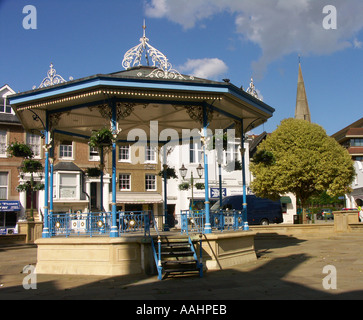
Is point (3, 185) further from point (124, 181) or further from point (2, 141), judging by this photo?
point (124, 181)

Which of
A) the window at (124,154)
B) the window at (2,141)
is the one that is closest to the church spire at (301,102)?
the window at (124,154)

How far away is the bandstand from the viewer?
39.3 ft

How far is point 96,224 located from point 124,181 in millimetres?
27578

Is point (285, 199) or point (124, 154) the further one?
point (285, 199)

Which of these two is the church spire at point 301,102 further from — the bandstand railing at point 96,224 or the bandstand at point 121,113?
the bandstand railing at point 96,224

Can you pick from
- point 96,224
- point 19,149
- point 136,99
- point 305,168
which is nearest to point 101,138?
point 136,99

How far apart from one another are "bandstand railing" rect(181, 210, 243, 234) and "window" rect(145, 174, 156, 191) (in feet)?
87.8

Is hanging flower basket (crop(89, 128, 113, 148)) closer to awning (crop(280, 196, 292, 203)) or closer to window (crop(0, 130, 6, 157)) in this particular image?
window (crop(0, 130, 6, 157))

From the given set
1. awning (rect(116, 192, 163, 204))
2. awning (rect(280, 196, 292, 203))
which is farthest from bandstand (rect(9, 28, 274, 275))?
awning (rect(280, 196, 292, 203))

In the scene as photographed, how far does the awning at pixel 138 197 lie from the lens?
39.2 m

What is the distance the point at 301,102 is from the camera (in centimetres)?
8375
